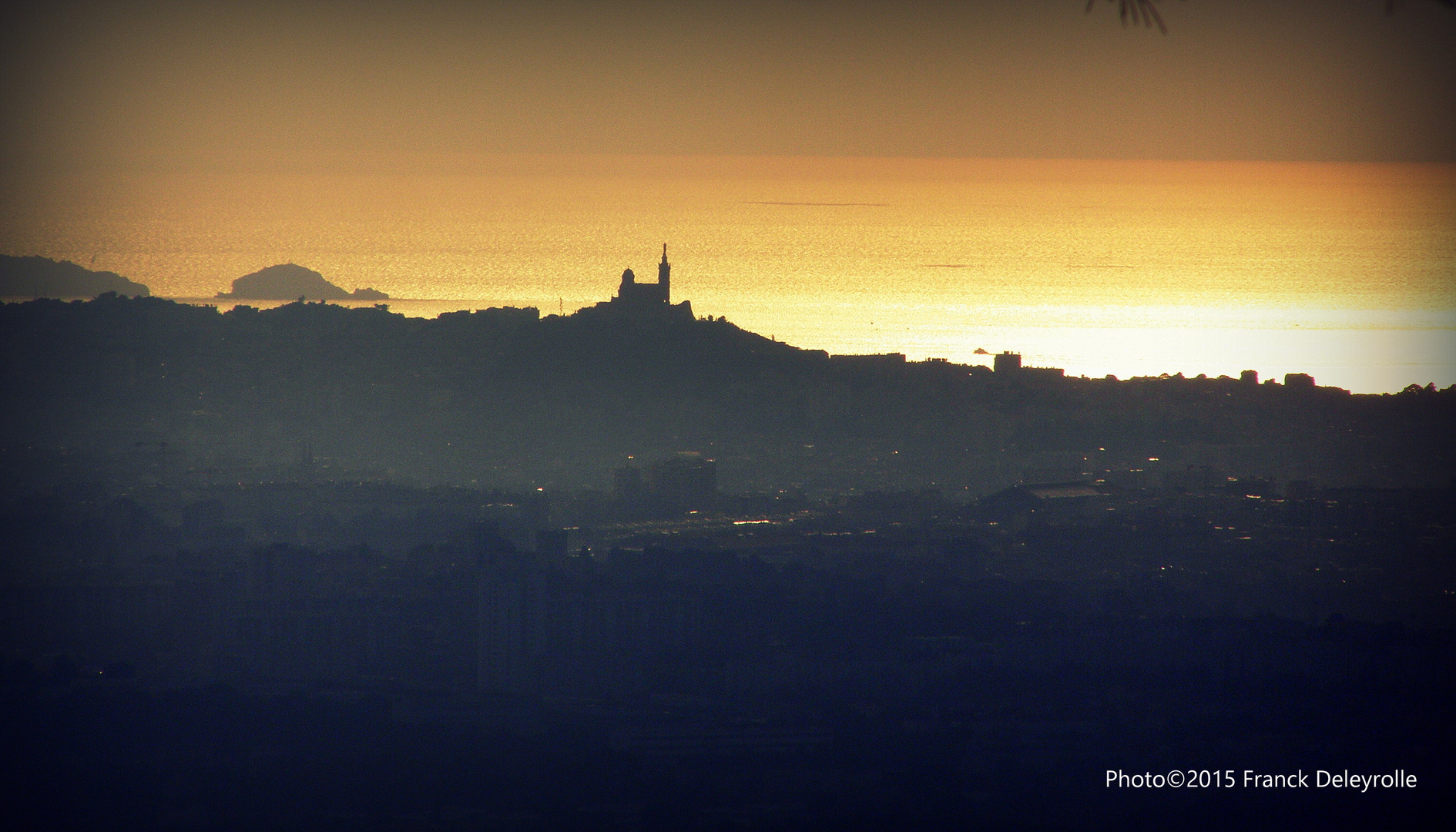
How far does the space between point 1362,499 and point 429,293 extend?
139 ft

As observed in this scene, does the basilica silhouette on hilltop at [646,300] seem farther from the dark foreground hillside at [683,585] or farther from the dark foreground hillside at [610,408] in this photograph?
the dark foreground hillside at [683,585]

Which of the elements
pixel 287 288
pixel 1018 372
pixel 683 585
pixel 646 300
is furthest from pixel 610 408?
pixel 683 585

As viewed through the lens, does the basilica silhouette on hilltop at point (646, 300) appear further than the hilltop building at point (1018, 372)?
No

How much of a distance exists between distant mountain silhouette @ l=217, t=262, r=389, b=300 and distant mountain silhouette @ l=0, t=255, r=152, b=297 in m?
5.44

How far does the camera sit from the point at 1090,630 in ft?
114

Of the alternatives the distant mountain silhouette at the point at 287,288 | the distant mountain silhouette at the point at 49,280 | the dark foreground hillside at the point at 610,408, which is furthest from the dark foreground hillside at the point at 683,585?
the distant mountain silhouette at the point at 287,288

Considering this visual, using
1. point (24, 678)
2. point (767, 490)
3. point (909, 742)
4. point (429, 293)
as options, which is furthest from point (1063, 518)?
point (429, 293)

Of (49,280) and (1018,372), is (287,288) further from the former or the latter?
(1018,372)

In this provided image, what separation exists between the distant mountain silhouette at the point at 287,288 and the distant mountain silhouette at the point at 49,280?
544 centimetres

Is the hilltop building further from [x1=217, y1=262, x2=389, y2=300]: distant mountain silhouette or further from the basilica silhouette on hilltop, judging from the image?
[x1=217, y1=262, x2=389, y2=300]: distant mountain silhouette

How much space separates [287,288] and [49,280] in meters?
11.6

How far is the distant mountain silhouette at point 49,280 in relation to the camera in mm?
57844

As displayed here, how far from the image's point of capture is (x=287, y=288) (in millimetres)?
69312

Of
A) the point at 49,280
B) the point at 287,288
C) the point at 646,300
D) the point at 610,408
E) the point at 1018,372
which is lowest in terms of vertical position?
the point at 610,408
